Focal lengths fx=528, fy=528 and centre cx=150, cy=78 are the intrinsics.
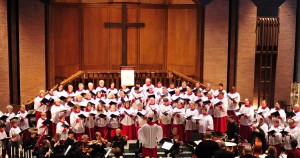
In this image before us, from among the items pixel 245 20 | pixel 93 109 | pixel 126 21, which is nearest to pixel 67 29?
pixel 126 21

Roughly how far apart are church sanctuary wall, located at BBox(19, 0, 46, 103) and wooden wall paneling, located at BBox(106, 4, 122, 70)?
319cm

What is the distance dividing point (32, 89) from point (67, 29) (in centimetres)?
302

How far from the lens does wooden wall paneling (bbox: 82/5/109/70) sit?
22.0 metres

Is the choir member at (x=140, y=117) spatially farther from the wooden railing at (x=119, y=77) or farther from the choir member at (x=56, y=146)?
the wooden railing at (x=119, y=77)

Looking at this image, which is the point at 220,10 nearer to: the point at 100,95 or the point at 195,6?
the point at 195,6

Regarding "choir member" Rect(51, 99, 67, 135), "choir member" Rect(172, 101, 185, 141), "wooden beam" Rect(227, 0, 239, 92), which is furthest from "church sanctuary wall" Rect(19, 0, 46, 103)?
"wooden beam" Rect(227, 0, 239, 92)

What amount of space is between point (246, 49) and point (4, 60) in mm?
9290

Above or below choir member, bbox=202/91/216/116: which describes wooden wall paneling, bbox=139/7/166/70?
above

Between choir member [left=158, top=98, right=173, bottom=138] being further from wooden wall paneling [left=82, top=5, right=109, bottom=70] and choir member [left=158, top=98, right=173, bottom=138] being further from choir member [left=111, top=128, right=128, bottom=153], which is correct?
wooden wall paneling [left=82, top=5, right=109, bottom=70]

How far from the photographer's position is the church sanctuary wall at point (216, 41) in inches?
817

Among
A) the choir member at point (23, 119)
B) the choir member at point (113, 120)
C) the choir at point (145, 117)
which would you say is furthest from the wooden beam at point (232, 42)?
the choir member at point (23, 119)

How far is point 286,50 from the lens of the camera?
836 inches

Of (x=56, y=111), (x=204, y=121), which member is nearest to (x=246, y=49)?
(x=204, y=121)

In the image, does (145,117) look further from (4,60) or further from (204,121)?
(4,60)
